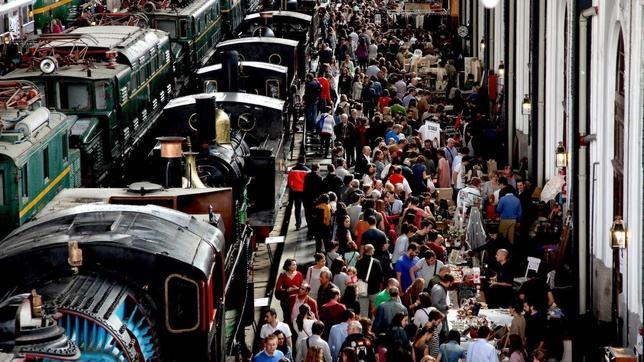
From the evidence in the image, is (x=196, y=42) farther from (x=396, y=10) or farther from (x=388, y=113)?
(x=396, y=10)

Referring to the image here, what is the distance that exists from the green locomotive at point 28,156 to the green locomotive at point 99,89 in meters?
3.01

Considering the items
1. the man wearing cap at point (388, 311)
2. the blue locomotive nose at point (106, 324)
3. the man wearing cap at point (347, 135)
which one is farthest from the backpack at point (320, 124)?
the blue locomotive nose at point (106, 324)

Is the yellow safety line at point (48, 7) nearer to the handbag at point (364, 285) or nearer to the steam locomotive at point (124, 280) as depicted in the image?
the handbag at point (364, 285)

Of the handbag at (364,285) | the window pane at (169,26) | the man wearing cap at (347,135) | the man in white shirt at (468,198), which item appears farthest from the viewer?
the window pane at (169,26)

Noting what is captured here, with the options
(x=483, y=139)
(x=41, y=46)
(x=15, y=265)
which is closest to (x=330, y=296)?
(x=15, y=265)

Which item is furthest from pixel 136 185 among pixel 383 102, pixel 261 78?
pixel 383 102

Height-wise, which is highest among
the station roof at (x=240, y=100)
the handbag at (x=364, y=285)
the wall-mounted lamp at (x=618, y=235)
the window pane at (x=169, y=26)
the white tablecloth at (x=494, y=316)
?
the window pane at (x=169, y=26)

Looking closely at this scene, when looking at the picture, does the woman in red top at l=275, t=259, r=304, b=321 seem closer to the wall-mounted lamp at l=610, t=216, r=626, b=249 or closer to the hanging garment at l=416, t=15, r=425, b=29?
the wall-mounted lamp at l=610, t=216, r=626, b=249

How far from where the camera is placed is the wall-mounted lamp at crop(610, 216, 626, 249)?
769 inches

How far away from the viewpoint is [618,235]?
19531mm

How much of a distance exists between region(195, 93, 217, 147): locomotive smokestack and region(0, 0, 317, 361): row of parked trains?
1.2 inches

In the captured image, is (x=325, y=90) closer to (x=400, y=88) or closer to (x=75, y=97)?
(x=400, y=88)

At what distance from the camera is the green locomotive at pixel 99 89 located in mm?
27141

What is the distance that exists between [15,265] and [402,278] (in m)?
8.54
